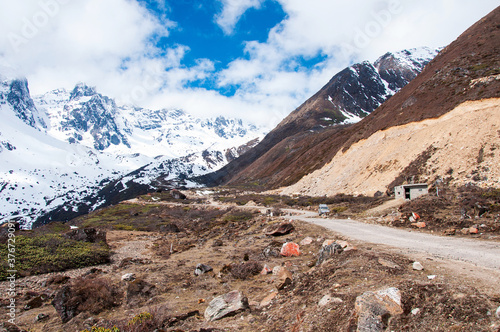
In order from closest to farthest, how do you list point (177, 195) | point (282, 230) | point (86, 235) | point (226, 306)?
point (226, 306)
point (282, 230)
point (86, 235)
point (177, 195)

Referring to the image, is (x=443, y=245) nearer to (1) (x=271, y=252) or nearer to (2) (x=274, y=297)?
(1) (x=271, y=252)

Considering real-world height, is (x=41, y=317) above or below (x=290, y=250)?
below

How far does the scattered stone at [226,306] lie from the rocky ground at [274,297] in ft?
0.09

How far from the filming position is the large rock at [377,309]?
15.2 feet

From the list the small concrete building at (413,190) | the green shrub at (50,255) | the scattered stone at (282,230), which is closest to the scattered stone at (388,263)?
the scattered stone at (282,230)

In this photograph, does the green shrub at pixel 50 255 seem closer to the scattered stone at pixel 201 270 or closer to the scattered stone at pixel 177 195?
the scattered stone at pixel 201 270

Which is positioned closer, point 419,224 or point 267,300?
point 267,300

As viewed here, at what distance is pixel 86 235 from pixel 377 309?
22480 mm

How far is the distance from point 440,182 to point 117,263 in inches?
1208

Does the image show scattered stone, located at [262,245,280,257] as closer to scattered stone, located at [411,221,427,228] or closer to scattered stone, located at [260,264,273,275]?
scattered stone, located at [260,264,273,275]

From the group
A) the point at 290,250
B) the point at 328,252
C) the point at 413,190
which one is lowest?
the point at 290,250

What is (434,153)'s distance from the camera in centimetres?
3275

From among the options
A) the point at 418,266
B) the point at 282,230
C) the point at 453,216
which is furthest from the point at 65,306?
the point at 453,216

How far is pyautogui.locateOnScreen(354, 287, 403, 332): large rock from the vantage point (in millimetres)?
4637
